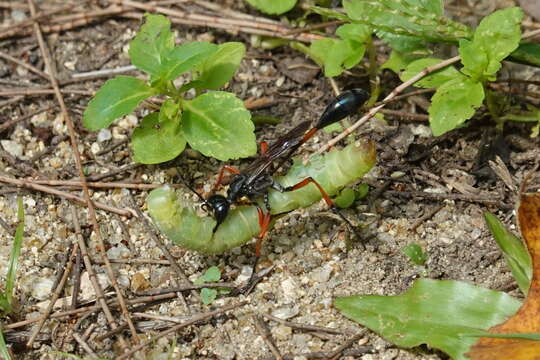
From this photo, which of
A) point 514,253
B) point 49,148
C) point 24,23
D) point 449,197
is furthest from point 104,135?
point 514,253

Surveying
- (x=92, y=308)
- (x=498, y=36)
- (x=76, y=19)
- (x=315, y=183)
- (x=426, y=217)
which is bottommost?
(x=426, y=217)

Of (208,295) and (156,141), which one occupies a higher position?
(156,141)

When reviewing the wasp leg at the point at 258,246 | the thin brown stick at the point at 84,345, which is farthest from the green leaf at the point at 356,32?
the thin brown stick at the point at 84,345

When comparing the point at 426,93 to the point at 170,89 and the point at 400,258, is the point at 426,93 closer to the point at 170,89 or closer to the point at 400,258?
the point at 400,258

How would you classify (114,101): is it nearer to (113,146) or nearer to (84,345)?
(113,146)

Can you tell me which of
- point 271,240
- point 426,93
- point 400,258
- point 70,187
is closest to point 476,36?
point 426,93

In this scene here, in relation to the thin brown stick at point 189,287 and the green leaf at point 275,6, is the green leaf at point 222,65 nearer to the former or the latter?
the green leaf at point 275,6
